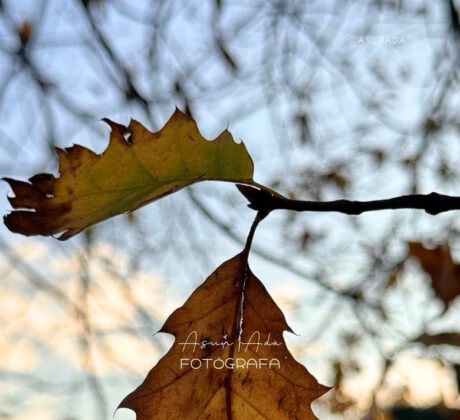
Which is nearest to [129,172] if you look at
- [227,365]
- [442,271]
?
[227,365]

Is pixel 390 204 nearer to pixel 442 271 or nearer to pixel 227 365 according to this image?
pixel 227 365

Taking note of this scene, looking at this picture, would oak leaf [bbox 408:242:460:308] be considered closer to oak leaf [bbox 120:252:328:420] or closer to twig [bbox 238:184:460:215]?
oak leaf [bbox 120:252:328:420]

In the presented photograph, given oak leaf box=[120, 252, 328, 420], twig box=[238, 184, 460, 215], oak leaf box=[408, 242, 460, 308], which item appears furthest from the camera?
oak leaf box=[408, 242, 460, 308]

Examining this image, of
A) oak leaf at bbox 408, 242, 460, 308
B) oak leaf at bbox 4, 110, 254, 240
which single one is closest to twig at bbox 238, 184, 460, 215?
oak leaf at bbox 4, 110, 254, 240

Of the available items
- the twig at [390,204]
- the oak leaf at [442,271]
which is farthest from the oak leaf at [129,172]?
the oak leaf at [442,271]

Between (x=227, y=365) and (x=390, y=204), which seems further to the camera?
(x=227, y=365)

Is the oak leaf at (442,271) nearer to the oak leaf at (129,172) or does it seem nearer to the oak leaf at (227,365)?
the oak leaf at (227,365)

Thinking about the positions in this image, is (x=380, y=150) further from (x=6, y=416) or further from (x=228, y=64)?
(x=6, y=416)
